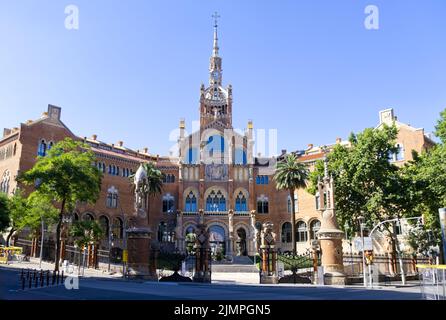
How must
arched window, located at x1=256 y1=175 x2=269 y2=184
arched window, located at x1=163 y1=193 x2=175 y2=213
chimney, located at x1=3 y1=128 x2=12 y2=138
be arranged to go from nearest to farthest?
chimney, located at x1=3 y1=128 x2=12 y2=138, arched window, located at x1=163 y1=193 x2=175 y2=213, arched window, located at x1=256 y1=175 x2=269 y2=184

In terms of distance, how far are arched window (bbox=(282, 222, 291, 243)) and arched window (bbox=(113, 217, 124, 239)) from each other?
75.6 feet

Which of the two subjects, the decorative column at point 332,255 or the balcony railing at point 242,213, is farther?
the balcony railing at point 242,213

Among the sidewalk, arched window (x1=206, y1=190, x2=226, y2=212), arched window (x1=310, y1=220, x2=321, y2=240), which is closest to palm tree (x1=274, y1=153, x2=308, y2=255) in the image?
arched window (x1=310, y1=220, x2=321, y2=240)

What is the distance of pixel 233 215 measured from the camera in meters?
58.7

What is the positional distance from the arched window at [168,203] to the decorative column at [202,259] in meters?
34.9

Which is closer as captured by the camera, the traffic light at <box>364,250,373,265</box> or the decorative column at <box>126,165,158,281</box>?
the decorative column at <box>126,165,158,281</box>

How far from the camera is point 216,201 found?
6069 cm

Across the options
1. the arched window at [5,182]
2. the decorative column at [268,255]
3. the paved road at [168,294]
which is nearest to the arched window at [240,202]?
the arched window at [5,182]

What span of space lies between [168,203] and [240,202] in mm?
10883

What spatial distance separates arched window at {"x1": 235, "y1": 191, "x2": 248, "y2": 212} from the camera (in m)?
60.2

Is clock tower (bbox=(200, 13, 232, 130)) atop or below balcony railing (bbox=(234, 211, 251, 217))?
atop

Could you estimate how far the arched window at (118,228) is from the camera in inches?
2174

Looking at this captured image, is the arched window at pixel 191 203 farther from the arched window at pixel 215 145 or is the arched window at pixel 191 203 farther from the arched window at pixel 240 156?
the arched window at pixel 240 156

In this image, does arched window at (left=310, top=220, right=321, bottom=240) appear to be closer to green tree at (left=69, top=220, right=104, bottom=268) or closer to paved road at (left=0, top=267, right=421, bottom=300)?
green tree at (left=69, top=220, right=104, bottom=268)
